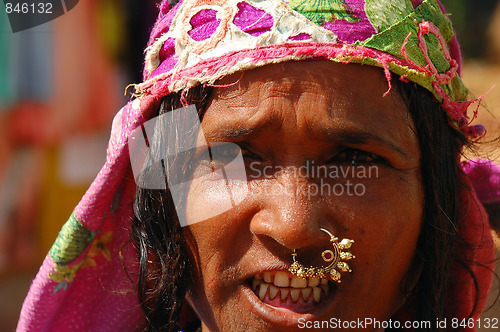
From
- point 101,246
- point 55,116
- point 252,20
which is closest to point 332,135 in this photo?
point 252,20

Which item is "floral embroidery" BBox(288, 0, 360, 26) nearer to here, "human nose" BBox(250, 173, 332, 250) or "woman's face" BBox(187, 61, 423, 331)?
"woman's face" BBox(187, 61, 423, 331)

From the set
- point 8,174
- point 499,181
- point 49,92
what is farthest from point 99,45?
point 499,181

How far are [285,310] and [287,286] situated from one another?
6cm

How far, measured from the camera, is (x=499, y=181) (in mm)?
2100

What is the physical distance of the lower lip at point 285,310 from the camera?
1.55 metres

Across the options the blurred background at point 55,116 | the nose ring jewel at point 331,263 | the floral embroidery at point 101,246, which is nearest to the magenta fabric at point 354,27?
the nose ring jewel at point 331,263

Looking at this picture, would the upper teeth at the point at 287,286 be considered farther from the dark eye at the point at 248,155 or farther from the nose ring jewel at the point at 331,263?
the dark eye at the point at 248,155

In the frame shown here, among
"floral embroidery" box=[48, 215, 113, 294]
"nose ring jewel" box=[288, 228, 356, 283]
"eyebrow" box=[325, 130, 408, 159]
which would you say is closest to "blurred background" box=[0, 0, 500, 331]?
"floral embroidery" box=[48, 215, 113, 294]

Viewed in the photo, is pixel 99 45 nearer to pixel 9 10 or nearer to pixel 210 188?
pixel 9 10

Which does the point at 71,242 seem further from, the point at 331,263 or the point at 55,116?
the point at 55,116

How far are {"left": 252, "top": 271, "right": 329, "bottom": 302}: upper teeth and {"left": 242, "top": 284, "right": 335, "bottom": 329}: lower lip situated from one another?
0.01 metres

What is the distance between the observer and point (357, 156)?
64.4 inches

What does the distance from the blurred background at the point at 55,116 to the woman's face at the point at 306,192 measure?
271cm

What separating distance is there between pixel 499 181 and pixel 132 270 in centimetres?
120
